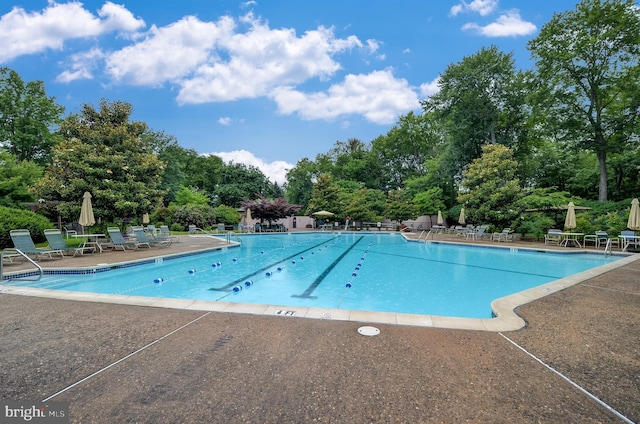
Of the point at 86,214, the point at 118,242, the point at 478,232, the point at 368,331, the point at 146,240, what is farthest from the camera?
the point at 478,232

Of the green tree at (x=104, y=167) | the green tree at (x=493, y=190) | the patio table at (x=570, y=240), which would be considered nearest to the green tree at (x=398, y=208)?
the green tree at (x=493, y=190)

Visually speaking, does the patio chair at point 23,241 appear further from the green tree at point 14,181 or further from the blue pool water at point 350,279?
the green tree at point 14,181

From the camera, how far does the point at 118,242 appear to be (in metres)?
11.3

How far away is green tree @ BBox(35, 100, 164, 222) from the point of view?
36.1 feet

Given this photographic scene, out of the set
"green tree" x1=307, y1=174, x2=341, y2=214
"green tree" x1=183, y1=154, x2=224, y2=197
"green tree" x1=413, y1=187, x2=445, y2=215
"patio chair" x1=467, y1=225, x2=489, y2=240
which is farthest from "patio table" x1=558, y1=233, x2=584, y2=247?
"green tree" x1=183, y1=154, x2=224, y2=197

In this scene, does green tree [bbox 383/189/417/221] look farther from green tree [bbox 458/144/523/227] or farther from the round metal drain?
the round metal drain

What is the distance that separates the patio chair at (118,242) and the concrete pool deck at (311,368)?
312 inches

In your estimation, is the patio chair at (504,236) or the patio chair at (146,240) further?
the patio chair at (504,236)

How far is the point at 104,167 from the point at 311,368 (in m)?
12.4

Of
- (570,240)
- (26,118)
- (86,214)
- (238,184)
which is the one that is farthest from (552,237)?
(26,118)

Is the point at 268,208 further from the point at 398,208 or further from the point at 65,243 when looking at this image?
the point at 65,243

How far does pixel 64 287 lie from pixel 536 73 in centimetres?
2699

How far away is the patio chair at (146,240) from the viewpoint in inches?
482

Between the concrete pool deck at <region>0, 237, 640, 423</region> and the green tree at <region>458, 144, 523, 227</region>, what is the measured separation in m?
14.6
